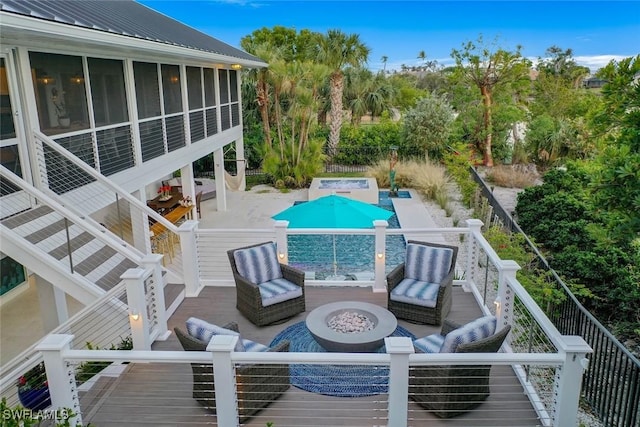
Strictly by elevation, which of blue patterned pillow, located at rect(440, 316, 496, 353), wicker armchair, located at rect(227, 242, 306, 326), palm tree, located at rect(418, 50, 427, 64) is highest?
palm tree, located at rect(418, 50, 427, 64)

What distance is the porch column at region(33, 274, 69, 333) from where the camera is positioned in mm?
6645

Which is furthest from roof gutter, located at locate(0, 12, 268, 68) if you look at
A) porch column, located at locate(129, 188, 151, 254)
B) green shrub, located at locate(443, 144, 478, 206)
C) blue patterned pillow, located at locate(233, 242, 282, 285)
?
green shrub, located at locate(443, 144, 478, 206)

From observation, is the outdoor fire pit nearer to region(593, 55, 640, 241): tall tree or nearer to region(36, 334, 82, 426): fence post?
region(36, 334, 82, 426): fence post

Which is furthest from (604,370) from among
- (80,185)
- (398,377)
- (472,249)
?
(80,185)

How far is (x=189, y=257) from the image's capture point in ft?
24.2

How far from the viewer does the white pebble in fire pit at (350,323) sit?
5918 mm

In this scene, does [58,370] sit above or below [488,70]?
below

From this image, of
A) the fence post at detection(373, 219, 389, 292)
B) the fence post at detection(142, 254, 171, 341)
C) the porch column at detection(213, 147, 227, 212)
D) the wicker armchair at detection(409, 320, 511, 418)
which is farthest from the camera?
the porch column at detection(213, 147, 227, 212)

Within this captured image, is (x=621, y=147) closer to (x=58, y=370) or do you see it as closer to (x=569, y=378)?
(x=569, y=378)

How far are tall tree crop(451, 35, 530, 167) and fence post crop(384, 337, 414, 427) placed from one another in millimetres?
20229

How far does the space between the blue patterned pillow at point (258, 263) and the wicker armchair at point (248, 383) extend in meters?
2.27

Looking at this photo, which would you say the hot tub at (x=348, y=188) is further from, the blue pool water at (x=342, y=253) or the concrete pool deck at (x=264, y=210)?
the blue pool water at (x=342, y=253)

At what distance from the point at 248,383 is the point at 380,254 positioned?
3584mm

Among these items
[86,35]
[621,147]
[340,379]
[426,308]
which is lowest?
[340,379]
